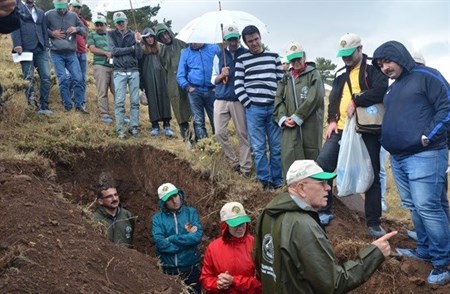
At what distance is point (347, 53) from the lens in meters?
5.88

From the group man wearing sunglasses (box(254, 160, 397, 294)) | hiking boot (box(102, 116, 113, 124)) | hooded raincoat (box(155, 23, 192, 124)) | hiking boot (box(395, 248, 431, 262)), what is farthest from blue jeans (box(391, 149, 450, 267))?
hiking boot (box(102, 116, 113, 124))

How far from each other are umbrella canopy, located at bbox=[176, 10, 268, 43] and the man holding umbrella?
0.24m

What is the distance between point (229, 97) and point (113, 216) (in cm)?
250

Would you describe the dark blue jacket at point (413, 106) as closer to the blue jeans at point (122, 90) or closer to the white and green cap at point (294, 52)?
the white and green cap at point (294, 52)

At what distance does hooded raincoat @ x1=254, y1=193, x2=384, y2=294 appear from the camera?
3316 millimetres

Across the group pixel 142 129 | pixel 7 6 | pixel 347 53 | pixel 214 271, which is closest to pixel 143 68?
pixel 142 129

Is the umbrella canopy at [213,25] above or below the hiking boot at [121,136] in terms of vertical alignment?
above

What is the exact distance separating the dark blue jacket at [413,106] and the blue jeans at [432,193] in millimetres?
103

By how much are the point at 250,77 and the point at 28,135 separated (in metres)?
3.44

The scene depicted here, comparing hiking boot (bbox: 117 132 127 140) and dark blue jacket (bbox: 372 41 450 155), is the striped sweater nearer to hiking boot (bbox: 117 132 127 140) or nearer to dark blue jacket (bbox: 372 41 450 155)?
dark blue jacket (bbox: 372 41 450 155)

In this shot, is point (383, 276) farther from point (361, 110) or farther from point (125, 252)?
point (125, 252)

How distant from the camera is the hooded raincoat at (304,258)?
10.9 feet

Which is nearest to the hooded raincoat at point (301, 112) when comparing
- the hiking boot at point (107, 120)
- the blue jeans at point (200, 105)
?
the blue jeans at point (200, 105)

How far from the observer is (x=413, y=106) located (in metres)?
5.12
